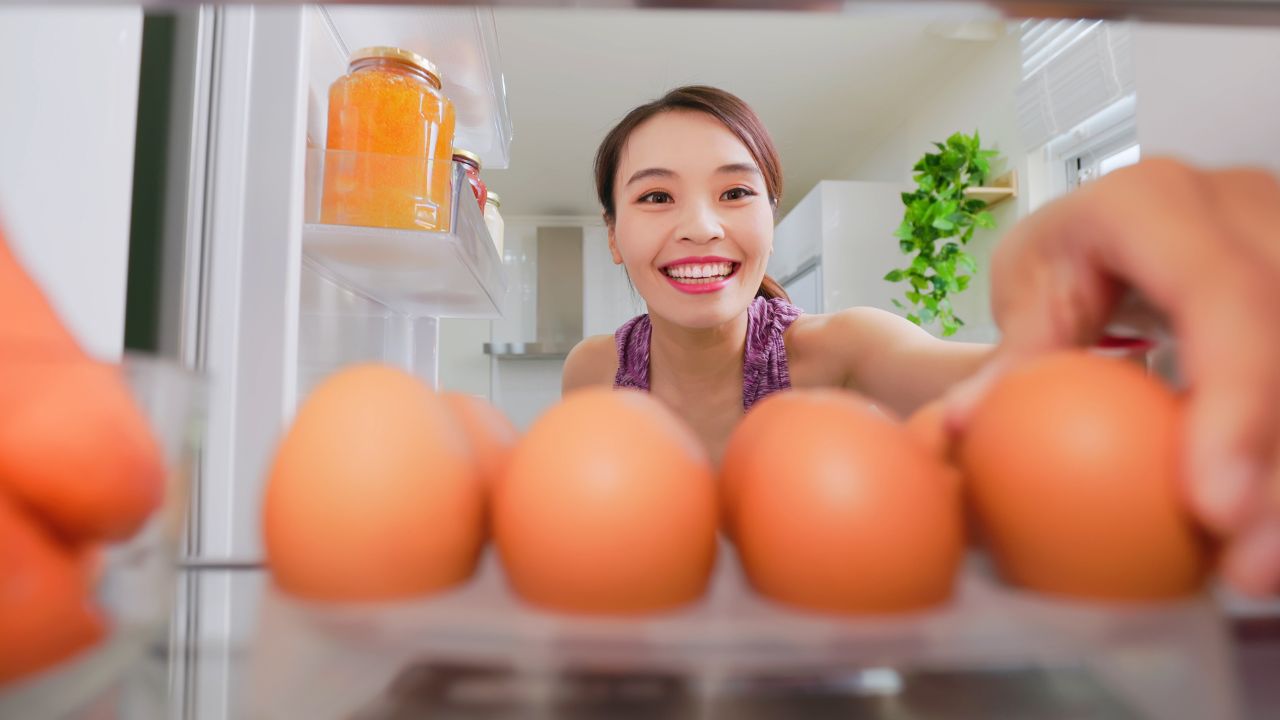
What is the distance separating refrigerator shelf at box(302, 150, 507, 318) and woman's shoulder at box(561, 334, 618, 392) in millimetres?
418

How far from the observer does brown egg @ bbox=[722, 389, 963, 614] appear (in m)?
0.17

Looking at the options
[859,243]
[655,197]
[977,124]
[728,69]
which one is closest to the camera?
[655,197]

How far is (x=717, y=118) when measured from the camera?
47.2 inches

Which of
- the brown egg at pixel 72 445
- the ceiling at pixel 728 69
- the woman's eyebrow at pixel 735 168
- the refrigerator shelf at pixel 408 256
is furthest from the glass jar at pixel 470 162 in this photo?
the ceiling at pixel 728 69

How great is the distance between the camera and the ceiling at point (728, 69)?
272cm

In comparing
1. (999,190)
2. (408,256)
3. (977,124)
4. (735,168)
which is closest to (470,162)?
(408,256)

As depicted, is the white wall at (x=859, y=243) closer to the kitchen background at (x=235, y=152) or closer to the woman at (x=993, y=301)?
the kitchen background at (x=235, y=152)

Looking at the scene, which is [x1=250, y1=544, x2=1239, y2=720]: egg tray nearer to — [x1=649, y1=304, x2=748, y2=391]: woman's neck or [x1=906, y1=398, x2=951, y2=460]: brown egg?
[x1=906, y1=398, x2=951, y2=460]: brown egg

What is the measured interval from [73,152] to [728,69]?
3.08 metres

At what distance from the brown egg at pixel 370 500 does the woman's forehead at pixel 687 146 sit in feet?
3.36

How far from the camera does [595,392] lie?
206mm

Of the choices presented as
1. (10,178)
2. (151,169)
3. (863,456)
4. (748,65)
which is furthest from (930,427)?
(748,65)

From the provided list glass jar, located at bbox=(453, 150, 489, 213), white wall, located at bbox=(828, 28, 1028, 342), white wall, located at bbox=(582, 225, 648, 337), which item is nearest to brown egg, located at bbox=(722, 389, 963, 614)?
glass jar, located at bbox=(453, 150, 489, 213)

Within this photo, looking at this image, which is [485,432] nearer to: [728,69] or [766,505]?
[766,505]
